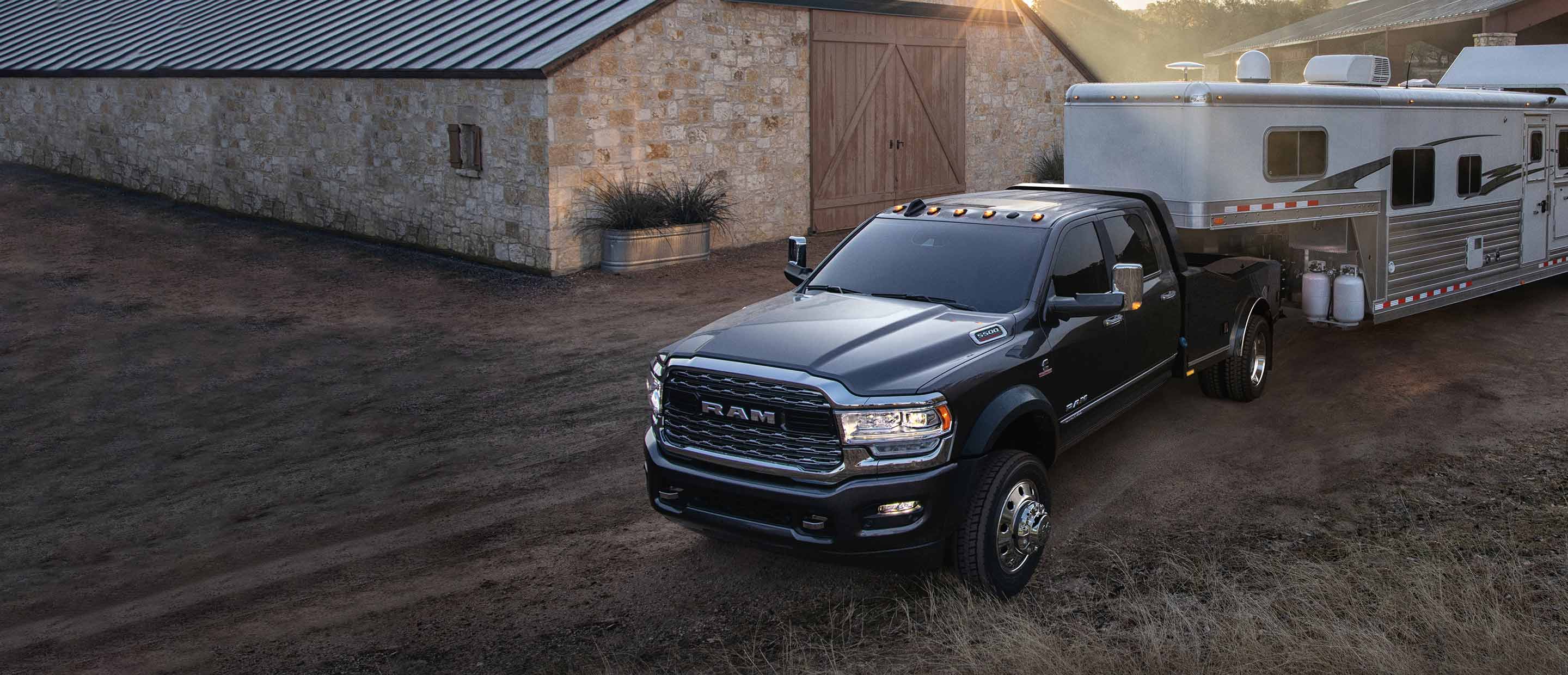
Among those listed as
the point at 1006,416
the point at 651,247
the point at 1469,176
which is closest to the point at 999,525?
the point at 1006,416

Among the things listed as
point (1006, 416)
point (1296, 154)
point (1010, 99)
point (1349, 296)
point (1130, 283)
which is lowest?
point (1006, 416)

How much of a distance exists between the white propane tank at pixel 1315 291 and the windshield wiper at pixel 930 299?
5.38 metres

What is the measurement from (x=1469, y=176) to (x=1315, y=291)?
2.52 meters

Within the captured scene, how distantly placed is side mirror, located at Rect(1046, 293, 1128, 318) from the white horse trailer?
3475 millimetres

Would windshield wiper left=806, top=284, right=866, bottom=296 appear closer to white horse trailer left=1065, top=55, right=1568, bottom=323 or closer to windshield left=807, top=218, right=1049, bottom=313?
windshield left=807, top=218, right=1049, bottom=313

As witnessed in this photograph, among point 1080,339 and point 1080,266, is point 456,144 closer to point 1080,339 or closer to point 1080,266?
point 1080,266

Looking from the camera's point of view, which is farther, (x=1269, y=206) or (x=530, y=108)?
(x=530, y=108)

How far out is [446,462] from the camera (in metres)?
8.32

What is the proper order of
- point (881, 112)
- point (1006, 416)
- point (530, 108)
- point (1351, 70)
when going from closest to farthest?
point (1006, 416) → point (1351, 70) → point (530, 108) → point (881, 112)

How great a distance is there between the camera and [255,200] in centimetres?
1973

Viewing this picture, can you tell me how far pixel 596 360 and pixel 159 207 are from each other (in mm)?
12818

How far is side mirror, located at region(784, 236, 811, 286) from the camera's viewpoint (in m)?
7.50

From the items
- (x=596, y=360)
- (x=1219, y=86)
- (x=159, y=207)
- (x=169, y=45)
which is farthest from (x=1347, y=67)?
(x=169, y=45)

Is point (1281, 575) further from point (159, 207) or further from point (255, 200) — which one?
point (159, 207)
